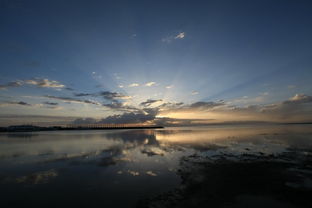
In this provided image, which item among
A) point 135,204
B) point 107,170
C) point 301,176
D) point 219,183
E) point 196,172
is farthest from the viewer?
point 107,170

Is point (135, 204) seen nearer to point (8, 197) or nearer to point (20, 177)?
point (8, 197)

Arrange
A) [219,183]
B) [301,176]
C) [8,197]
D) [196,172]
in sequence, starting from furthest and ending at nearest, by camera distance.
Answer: [196,172] < [301,176] < [219,183] < [8,197]

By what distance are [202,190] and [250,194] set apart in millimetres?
2989

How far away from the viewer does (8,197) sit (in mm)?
10211

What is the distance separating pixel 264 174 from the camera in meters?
14.4

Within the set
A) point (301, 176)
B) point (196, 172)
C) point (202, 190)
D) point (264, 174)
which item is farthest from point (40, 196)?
point (301, 176)

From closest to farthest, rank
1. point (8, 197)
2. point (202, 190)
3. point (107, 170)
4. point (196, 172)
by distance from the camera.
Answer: point (8, 197) < point (202, 190) < point (196, 172) < point (107, 170)

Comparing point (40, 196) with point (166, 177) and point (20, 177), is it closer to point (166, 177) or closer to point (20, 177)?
point (20, 177)

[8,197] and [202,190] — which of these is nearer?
[8,197]

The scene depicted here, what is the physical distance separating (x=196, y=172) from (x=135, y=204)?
25.3 ft

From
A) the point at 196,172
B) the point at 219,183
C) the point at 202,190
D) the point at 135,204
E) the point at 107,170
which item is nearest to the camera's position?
the point at 135,204

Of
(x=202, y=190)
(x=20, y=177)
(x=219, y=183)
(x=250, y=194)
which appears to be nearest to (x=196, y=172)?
(x=219, y=183)

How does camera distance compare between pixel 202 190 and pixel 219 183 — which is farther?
pixel 219 183

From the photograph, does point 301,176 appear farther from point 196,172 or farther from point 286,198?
point 196,172
